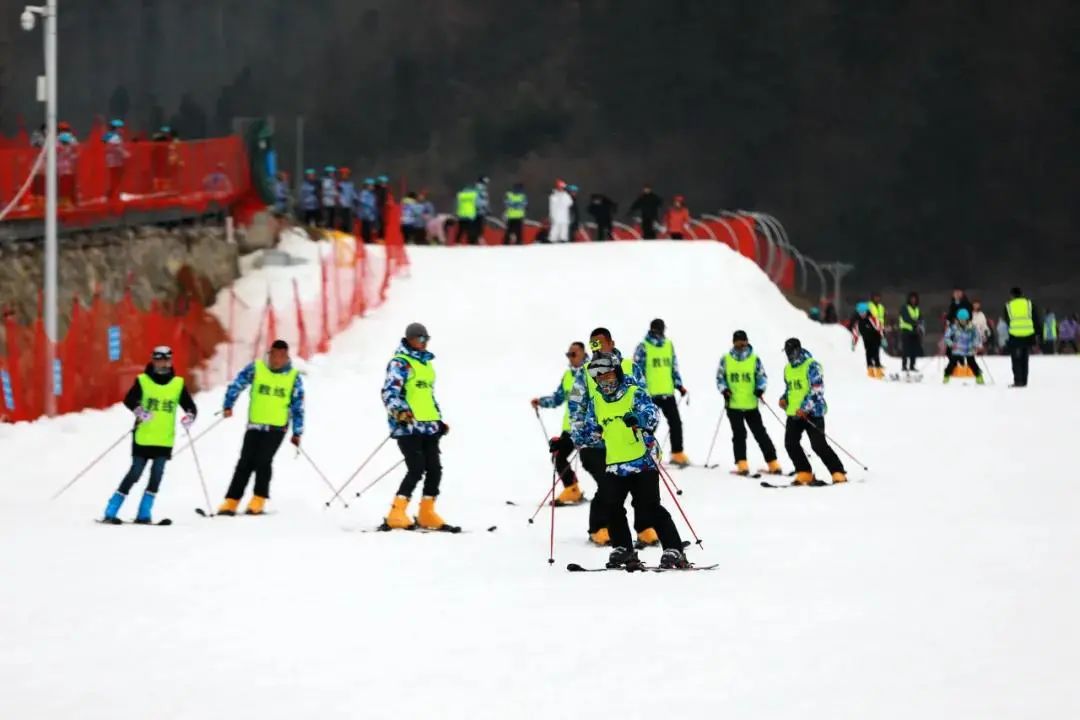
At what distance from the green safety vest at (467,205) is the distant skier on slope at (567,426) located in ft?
67.7

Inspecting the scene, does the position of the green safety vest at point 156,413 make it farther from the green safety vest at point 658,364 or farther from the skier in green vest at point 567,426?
the green safety vest at point 658,364

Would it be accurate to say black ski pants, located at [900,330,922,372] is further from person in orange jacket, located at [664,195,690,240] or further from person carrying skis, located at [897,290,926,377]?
person in orange jacket, located at [664,195,690,240]

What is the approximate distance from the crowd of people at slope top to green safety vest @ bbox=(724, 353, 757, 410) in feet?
57.8

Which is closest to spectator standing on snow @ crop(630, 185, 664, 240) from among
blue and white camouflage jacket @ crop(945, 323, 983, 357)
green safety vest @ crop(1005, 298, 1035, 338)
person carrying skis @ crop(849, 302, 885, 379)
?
person carrying skis @ crop(849, 302, 885, 379)

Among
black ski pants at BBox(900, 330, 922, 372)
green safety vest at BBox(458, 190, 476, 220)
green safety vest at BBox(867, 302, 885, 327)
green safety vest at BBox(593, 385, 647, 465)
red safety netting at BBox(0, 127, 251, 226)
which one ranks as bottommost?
green safety vest at BBox(593, 385, 647, 465)

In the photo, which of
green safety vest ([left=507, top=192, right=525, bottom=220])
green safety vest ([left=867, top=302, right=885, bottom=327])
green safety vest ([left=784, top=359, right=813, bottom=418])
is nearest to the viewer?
green safety vest ([left=784, top=359, right=813, bottom=418])

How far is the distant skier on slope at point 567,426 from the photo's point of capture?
521 inches

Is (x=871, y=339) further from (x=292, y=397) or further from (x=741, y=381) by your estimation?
(x=292, y=397)

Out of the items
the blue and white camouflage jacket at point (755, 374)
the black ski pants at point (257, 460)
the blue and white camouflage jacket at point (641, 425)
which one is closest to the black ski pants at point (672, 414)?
the blue and white camouflage jacket at point (755, 374)

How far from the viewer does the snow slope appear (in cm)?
641

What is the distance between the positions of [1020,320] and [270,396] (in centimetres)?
1441

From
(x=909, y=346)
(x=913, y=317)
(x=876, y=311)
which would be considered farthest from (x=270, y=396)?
(x=876, y=311)

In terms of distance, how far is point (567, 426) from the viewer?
14070mm

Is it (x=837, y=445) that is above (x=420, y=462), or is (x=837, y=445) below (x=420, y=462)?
below
